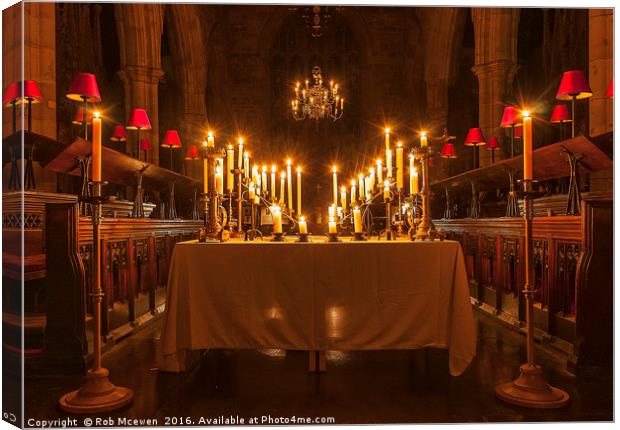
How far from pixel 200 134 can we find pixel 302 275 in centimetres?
1201

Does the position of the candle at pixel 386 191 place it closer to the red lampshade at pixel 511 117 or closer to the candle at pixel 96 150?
the candle at pixel 96 150

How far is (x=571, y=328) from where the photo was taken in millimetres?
3793

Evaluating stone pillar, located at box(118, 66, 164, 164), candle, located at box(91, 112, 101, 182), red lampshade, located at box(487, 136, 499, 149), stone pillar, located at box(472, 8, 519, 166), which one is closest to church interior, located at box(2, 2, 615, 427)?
candle, located at box(91, 112, 101, 182)

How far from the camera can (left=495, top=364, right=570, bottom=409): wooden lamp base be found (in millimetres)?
2768

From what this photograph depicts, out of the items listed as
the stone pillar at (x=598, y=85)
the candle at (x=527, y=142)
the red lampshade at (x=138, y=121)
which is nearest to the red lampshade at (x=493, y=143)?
the stone pillar at (x=598, y=85)

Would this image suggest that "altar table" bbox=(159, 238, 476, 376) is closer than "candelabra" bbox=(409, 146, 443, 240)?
Yes

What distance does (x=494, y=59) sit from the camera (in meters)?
9.76

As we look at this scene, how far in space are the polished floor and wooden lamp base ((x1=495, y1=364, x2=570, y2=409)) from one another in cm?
4

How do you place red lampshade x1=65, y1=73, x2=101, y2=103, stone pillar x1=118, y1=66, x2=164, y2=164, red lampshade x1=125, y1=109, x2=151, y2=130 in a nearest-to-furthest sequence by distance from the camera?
red lampshade x1=65, y1=73, x2=101, y2=103, red lampshade x1=125, y1=109, x2=151, y2=130, stone pillar x1=118, y1=66, x2=164, y2=164

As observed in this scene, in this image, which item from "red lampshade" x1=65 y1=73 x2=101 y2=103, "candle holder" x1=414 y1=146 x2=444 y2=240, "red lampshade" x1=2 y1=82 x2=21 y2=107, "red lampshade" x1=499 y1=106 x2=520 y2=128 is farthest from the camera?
"red lampshade" x1=499 y1=106 x2=520 y2=128

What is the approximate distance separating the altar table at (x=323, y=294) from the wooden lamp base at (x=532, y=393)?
44 cm

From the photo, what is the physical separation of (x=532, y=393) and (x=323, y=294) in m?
1.25

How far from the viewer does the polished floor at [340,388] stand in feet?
8.95

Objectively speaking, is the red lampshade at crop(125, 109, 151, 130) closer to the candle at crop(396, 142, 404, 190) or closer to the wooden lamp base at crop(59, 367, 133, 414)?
the candle at crop(396, 142, 404, 190)
